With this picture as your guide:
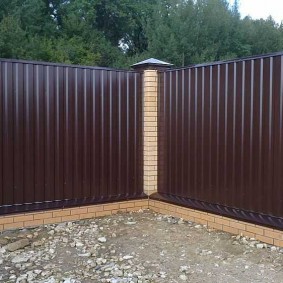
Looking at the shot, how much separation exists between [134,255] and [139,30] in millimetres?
23264

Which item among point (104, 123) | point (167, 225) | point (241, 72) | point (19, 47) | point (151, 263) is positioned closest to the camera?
point (151, 263)

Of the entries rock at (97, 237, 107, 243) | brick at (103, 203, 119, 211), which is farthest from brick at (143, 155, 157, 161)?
rock at (97, 237, 107, 243)

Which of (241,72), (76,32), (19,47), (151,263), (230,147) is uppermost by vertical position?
(76,32)

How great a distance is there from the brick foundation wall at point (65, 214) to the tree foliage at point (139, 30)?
14382 millimetres

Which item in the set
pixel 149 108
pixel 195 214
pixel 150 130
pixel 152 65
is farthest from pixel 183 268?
pixel 152 65

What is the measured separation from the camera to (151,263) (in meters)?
4.02

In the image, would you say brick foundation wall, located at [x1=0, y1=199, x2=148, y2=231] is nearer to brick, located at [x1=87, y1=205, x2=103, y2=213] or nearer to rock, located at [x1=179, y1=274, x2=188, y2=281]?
brick, located at [x1=87, y1=205, x2=103, y2=213]

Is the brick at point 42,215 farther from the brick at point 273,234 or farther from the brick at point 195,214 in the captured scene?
the brick at point 273,234

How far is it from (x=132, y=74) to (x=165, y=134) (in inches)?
39.6

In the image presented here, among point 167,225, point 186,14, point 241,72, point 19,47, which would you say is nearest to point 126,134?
point 167,225

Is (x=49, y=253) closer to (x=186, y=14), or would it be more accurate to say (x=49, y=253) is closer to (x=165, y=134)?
(x=165, y=134)

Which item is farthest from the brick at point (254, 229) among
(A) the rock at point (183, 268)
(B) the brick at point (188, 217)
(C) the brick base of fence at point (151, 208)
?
(A) the rock at point (183, 268)

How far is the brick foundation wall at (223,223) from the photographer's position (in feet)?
14.6

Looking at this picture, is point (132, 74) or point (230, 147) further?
point (132, 74)
